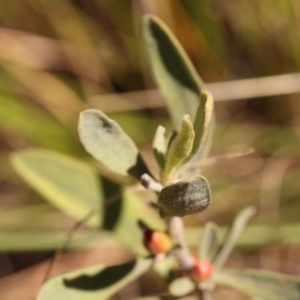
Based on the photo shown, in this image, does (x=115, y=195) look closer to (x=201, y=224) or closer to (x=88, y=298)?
(x=88, y=298)

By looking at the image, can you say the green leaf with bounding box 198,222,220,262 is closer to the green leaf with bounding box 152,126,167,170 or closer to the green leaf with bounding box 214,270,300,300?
the green leaf with bounding box 214,270,300,300

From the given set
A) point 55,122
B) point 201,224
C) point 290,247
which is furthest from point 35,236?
point 290,247

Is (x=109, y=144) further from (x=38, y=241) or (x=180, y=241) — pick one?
(x=38, y=241)

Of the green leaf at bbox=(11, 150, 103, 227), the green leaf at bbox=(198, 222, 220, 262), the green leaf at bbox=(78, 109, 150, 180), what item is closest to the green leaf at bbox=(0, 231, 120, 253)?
the green leaf at bbox=(11, 150, 103, 227)

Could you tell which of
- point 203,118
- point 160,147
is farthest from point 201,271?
point 203,118

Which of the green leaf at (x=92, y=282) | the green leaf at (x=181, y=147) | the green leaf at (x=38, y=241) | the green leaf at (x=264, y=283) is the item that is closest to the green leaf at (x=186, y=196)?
the green leaf at (x=181, y=147)
